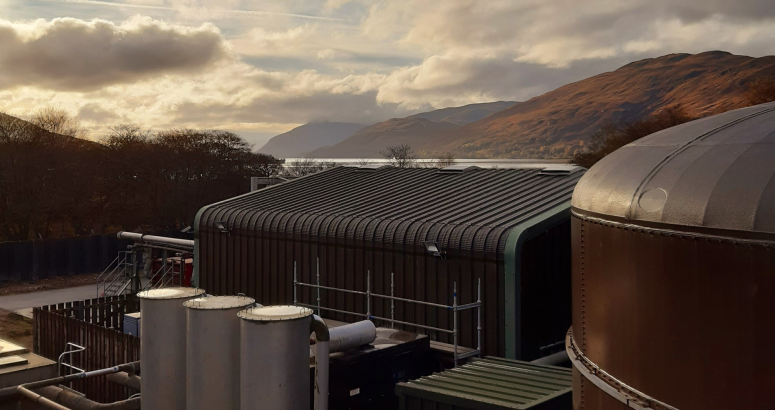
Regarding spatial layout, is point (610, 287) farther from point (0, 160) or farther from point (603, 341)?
point (0, 160)

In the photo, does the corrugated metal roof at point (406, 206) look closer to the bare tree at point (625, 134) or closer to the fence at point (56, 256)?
the fence at point (56, 256)

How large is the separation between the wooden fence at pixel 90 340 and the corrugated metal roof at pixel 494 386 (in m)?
8.24

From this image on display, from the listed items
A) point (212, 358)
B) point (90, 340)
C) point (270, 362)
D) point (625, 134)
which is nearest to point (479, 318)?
point (270, 362)

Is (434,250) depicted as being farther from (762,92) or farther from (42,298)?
(762,92)

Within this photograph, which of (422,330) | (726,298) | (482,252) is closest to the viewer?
(726,298)

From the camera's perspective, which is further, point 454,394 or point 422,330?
point 422,330

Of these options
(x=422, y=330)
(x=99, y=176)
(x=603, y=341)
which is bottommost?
(x=422, y=330)

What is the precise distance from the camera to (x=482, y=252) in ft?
51.6

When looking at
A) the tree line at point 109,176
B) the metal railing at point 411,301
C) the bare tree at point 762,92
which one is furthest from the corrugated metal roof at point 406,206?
the bare tree at point 762,92

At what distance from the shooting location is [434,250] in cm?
1644

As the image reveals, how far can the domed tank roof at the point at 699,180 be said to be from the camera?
6.82 m

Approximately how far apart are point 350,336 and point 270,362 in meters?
3.61

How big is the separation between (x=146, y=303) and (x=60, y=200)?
40.6 metres

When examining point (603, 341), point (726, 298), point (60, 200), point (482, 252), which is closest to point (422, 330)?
point (482, 252)
